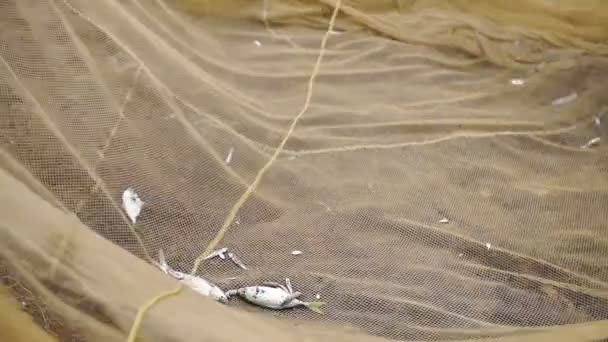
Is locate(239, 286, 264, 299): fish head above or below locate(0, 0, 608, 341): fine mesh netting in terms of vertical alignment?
below

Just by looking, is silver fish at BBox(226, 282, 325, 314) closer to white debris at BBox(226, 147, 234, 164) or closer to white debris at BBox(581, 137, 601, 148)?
white debris at BBox(226, 147, 234, 164)

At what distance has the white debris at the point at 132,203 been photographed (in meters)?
1.29

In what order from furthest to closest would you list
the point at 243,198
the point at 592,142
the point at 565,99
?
the point at 565,99 → the point at 592,142 → the point at 243,198

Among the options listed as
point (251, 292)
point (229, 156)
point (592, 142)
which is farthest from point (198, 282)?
point (592, 142)

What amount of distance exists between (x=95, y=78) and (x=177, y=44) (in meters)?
0.25

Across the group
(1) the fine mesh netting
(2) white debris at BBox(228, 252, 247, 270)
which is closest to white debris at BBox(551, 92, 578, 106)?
(1) the fine mesh netting

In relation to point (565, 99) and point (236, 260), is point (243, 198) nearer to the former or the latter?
point (236, 260)

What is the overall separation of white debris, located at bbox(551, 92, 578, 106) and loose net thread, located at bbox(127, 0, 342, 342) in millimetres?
539

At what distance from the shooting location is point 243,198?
1394mm

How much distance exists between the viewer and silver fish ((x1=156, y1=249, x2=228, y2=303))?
1.21 m

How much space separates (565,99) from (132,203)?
1023mm

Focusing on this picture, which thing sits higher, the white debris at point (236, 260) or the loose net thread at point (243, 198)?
the loose net thread at point (243, 198)

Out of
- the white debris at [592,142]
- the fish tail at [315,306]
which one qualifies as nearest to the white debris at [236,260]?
the fish tail at [315,306]

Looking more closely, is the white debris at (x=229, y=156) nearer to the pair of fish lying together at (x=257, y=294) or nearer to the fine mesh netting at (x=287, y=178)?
the fine mesh netting at (x=287, y=178)
